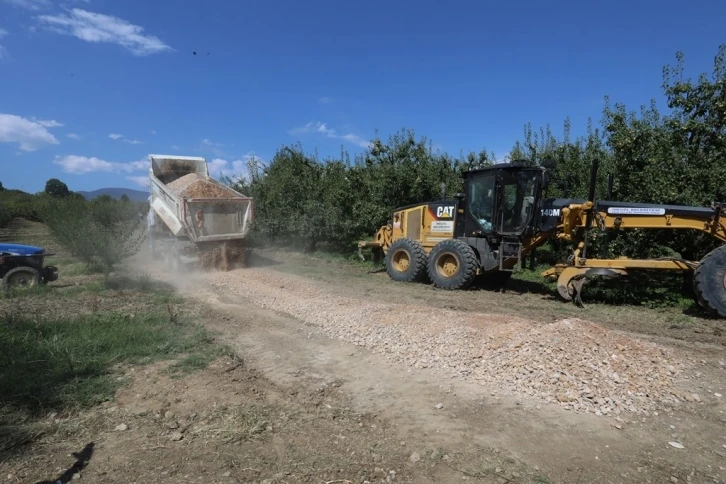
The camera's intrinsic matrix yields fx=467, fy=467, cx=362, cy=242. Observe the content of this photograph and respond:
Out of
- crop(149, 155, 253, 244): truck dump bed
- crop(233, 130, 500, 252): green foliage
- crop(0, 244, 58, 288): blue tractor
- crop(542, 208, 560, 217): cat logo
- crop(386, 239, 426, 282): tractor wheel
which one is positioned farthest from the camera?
crop(233, 130, 500, 252): green foliage

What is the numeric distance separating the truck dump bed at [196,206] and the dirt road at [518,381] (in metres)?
5.03

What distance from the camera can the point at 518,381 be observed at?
459 cm

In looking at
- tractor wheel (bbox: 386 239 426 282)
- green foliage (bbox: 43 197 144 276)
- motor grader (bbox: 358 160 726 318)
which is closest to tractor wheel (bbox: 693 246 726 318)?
motor grader (bbox: 358 160 726 318)

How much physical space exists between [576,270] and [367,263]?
7624mm

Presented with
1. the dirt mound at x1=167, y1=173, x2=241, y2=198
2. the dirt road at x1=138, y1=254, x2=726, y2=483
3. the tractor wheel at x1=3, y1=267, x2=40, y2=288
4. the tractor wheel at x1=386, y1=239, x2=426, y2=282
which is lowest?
the dirt road at x1=138, y1=254, x2=726, y2=483

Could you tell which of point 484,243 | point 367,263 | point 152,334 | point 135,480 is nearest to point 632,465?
point 135,480

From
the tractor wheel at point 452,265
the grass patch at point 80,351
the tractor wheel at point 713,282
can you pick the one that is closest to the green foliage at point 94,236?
the grass patch at point 80,351

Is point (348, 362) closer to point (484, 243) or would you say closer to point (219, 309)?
point (219, 309)

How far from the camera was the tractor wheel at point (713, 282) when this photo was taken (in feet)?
24.0

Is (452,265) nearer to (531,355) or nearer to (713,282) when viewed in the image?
(713,282)

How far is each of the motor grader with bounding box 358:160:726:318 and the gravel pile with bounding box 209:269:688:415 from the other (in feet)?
9.34

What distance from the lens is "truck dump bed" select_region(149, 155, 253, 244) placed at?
1187cm

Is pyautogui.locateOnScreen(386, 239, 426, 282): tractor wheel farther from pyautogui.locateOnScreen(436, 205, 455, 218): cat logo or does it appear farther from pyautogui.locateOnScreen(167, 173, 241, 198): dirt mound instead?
pyautogui.locateOnScreen(167, 173, 241, 198): dirt mound

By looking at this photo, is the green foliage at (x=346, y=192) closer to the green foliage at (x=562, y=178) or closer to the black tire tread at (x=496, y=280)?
the green foliage at (x=562, y=178)
